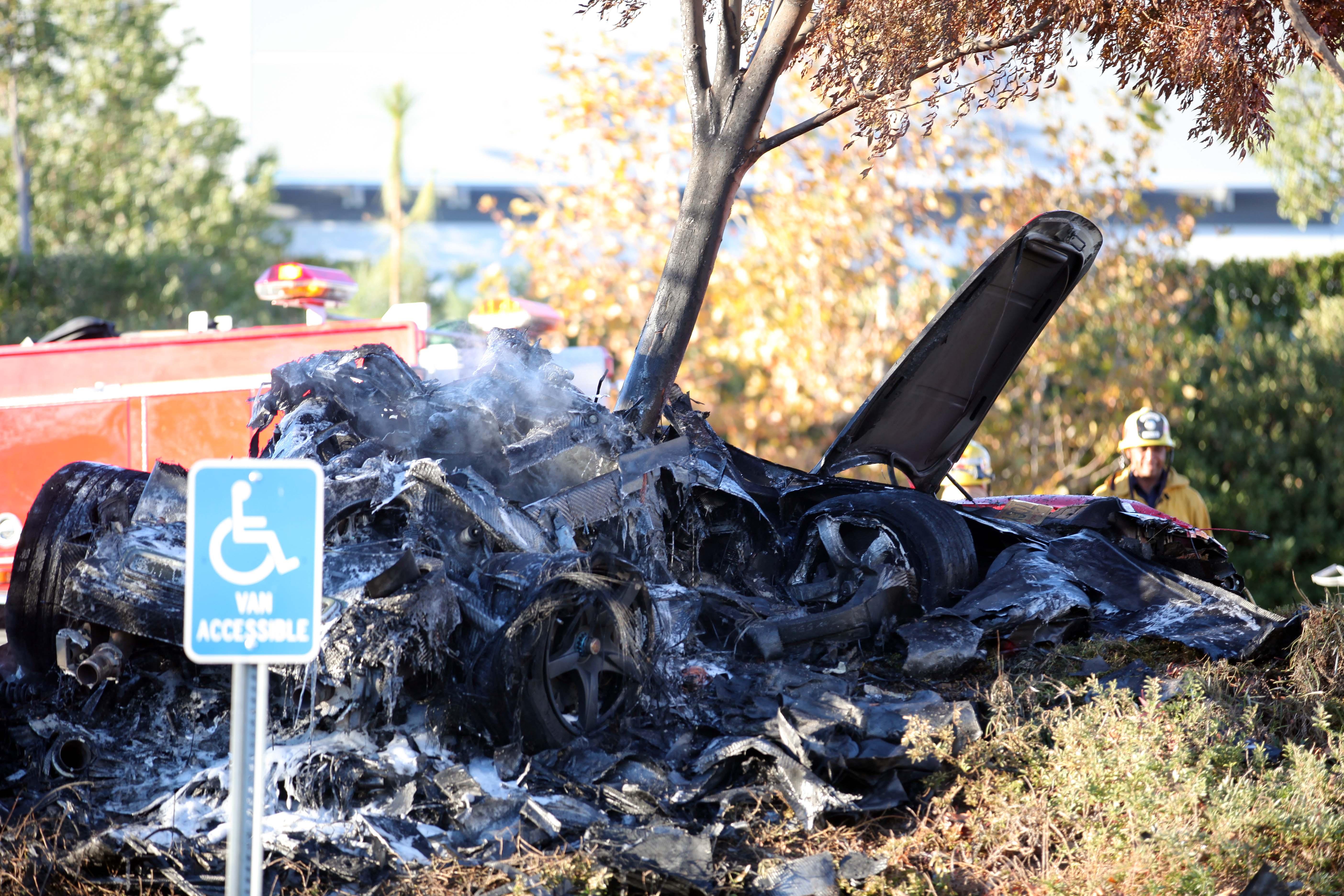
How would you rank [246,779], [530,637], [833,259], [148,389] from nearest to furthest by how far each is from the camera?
[246,779] → [530,637] → [148,389] → [833,259]

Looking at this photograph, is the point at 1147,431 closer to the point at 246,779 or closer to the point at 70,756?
the point at 70,756

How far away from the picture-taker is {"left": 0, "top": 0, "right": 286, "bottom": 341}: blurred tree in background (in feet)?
71.8

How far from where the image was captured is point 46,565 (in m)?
5.32

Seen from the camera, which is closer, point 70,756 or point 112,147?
point 70,756

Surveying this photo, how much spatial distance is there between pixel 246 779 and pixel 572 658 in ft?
5.86

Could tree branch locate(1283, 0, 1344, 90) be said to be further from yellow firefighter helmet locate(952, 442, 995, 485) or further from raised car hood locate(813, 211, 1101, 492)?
yellow firefighter helmet locate(952, 442, 995, 485)

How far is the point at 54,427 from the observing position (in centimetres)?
959

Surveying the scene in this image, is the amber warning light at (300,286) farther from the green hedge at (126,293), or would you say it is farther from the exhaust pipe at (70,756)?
the green hedge at (126,293)

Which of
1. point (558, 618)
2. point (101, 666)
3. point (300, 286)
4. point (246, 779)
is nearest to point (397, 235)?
point (300, 286)

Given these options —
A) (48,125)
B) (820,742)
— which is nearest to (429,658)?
(820,742)

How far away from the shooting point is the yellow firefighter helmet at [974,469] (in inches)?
388

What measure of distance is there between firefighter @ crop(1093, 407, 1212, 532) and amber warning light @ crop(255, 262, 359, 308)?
236 inches

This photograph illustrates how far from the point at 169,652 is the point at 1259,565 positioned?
1125cm

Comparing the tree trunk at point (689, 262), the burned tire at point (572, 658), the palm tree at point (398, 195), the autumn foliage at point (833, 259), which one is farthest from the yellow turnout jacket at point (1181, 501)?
the palm tree at point (398, 195)
